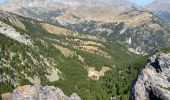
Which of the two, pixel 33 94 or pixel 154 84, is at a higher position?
pixel 154 84

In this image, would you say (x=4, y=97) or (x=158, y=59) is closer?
(x=4, y=97)

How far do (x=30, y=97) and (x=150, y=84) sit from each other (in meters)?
38.0

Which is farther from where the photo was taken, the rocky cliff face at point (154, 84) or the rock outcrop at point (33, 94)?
the rock outcrop at point (33, 94)

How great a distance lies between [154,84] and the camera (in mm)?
136000

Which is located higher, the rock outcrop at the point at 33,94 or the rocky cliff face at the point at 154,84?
the rocky cliff face at the point at 154,84

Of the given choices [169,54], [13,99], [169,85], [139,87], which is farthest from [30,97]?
[169,54]

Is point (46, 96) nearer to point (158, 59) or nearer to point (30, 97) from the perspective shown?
point (30, 97)

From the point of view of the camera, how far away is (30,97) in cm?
13575

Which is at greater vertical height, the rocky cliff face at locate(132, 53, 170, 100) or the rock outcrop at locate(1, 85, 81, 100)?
the rocky cliff face at locate(132, 53, 170, 100)

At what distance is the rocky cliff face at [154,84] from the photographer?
133000mm

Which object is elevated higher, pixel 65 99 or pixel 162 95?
pixel 162 95

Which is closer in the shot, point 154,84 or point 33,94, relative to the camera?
point 154,84

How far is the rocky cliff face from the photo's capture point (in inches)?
5236

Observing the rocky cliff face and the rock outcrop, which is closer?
the rocky cliff face
